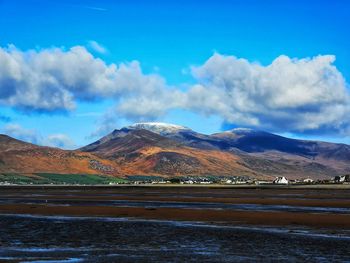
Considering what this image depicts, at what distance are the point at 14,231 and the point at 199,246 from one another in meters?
15.0

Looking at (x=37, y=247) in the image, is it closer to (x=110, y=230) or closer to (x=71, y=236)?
(x=71, y=236)

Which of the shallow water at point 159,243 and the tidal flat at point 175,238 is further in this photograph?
the tidal flat at point 175,238

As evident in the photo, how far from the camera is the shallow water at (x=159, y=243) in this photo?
27.9 metres

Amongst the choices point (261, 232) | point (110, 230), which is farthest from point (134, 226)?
point (261, 232)

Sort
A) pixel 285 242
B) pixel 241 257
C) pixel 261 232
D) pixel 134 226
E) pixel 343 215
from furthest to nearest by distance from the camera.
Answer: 1. pixel 343 215
2. pixel 134 226
3. pixel 261 232
4. pixel 285 242
5. pixel 241 257

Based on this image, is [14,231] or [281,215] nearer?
[14,231]

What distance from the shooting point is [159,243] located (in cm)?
3347

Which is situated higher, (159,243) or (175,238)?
(175,238)

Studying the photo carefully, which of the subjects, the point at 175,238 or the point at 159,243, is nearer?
the point at 159,243

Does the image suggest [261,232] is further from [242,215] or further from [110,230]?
[242,215]

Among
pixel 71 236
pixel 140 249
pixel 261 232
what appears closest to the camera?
pixel 140 249

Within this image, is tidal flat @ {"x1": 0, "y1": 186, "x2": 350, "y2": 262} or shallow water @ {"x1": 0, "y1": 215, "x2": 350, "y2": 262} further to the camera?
tidal flat @ {"x1": 0, "y1": 186, "x2": 350, "y2": 262}

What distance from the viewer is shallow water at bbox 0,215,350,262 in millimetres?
27906

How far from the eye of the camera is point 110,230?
1609 inches
